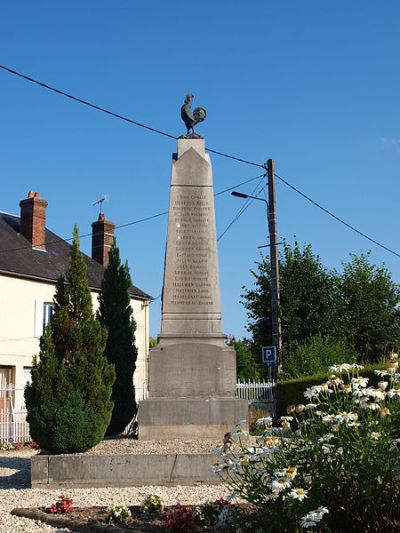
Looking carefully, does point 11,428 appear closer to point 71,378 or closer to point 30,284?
point 30,284

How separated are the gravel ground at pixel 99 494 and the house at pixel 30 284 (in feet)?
38.0

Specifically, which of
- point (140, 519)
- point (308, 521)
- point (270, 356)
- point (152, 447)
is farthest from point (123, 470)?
point (270, 356)

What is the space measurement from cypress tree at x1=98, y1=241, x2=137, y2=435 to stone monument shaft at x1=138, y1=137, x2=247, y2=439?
3680 millimetres

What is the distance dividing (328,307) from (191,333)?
37.8ft

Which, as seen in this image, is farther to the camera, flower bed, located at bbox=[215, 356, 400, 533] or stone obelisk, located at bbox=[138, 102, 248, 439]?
stone obelisk, located at bbox=[138, 102, 248, 439]

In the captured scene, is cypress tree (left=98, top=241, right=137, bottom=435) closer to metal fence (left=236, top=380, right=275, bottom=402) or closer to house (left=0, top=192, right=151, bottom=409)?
metal fence (left=236, top=380, right=275, bottom=402)

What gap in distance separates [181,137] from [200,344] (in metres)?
3.59

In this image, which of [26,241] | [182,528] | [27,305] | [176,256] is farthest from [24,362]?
[182,528]

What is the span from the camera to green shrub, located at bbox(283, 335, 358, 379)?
17938 millimetres

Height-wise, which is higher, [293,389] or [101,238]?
[101,238]

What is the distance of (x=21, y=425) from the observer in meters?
17.6

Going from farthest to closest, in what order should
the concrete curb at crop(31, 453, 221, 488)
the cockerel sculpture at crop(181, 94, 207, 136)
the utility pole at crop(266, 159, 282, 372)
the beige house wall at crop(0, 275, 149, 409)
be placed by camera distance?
the beige house wall at crop(0, 275, 149, 409), the utility pole at crop(266, 159, 282, 372), the cockerel sculpture at crop(181, 94, 207, 136), the concrete curb at crop(31, 453, 221, 488)

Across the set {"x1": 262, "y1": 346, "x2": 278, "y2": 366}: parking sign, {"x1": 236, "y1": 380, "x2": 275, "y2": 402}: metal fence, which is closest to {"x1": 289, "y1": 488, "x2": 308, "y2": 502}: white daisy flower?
{"x1": 262, "y1": 346, "x2": 278, "y2": 366}: parking sign

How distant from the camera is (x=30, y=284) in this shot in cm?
2422
